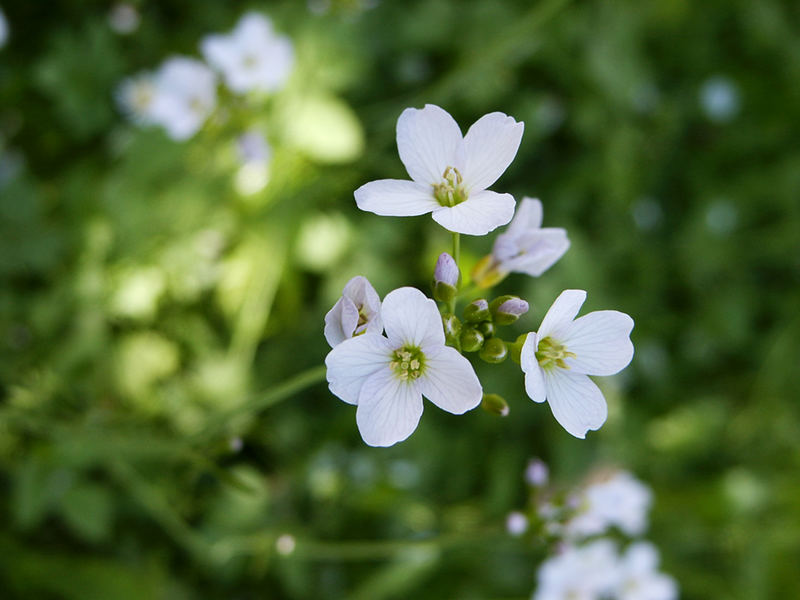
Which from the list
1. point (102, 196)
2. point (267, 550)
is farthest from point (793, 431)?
point (102, 196)

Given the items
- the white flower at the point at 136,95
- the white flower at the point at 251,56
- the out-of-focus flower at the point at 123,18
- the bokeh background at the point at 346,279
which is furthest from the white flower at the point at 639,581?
the out-of-focus flower at the point at 123,18

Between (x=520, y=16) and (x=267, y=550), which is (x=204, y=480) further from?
(x=520, y=16)

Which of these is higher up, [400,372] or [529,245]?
[529,245]

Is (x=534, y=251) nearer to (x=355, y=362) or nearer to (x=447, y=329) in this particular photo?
(x=447, y=329)

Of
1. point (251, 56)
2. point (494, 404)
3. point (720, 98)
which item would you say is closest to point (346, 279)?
point (251, 56)

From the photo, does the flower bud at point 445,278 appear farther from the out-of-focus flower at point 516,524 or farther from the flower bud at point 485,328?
the out-of-focus flower at point 516,524

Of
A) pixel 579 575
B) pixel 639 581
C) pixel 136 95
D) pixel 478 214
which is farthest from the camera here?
pixel 136 95

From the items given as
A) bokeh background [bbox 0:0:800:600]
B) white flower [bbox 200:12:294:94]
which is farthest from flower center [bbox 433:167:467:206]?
white flower [bbox 200:12:294:94]

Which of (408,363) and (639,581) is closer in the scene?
(408,363)
